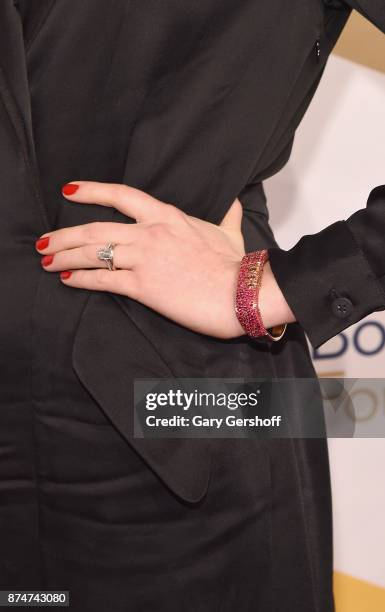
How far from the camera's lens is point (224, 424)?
0.84 m

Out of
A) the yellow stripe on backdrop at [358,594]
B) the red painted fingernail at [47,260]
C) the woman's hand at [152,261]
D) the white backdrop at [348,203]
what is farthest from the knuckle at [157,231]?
the yellow stripe on backdrop at [358,594]

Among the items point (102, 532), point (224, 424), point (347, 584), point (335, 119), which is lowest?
point (347, 584)

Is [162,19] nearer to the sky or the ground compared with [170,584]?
nearer to the sky

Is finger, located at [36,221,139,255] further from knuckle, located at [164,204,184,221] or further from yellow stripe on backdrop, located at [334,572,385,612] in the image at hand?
yellow stripe on backdrop, located at [334,572,385,612]

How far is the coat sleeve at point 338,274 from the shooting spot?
80cm

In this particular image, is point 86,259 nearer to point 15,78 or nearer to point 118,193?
point 118,193

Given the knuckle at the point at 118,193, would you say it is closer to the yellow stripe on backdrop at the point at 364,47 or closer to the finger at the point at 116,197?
the finger at the point at 116,197

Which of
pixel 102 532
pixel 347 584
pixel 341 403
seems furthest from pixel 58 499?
pixel 347 584

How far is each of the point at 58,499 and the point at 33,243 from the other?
270mm

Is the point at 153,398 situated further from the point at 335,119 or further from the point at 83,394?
the point at 335,119

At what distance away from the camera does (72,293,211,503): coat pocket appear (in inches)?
31.2

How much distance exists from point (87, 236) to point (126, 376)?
15 centimetres

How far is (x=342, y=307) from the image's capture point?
2.66 feet

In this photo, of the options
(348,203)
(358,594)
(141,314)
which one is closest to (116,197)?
(141,314)
